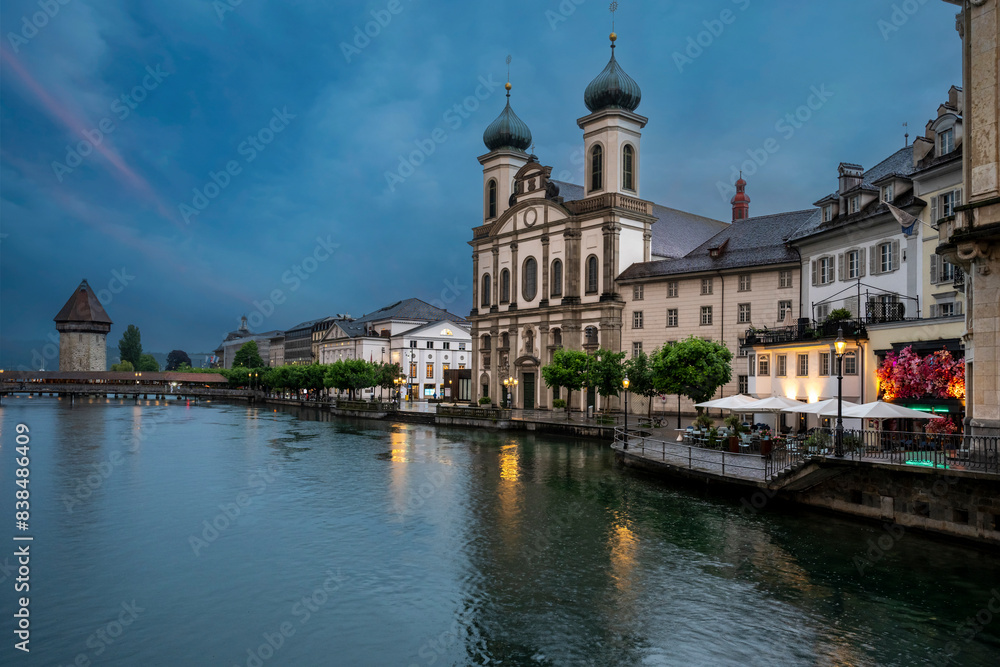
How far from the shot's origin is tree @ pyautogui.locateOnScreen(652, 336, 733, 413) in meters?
46.3

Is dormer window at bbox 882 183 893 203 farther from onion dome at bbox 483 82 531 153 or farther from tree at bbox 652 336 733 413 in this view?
onion dome at bbox 483 82 531 153

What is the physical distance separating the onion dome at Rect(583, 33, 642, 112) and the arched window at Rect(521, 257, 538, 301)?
17.2m

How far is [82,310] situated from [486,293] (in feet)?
370

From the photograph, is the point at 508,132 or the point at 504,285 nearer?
the point at 504,285

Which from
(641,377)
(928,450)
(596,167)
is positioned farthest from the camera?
(596,167)

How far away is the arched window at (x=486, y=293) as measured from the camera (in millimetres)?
84000

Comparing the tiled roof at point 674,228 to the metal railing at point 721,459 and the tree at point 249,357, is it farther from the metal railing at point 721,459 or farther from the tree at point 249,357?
the tree at point 249,357

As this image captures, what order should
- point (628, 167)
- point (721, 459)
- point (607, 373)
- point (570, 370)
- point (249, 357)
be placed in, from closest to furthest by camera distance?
point (721, 459) → point (607, 373) → point (570, 370) → point (628, 167) → point (249, 357)

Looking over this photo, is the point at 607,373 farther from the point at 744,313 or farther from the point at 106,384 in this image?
the point at 106,384

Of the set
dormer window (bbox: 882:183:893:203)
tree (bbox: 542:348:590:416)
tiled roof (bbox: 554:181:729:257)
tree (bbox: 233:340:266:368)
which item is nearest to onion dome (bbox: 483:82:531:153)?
tiled roof (bbox: 554:181:729:257)

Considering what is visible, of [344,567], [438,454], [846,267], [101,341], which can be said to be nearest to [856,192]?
[846,267]

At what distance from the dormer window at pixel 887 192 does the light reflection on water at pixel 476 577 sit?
20495 millimetres

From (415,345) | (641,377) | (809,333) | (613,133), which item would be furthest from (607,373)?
(415,345)

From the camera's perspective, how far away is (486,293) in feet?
276
